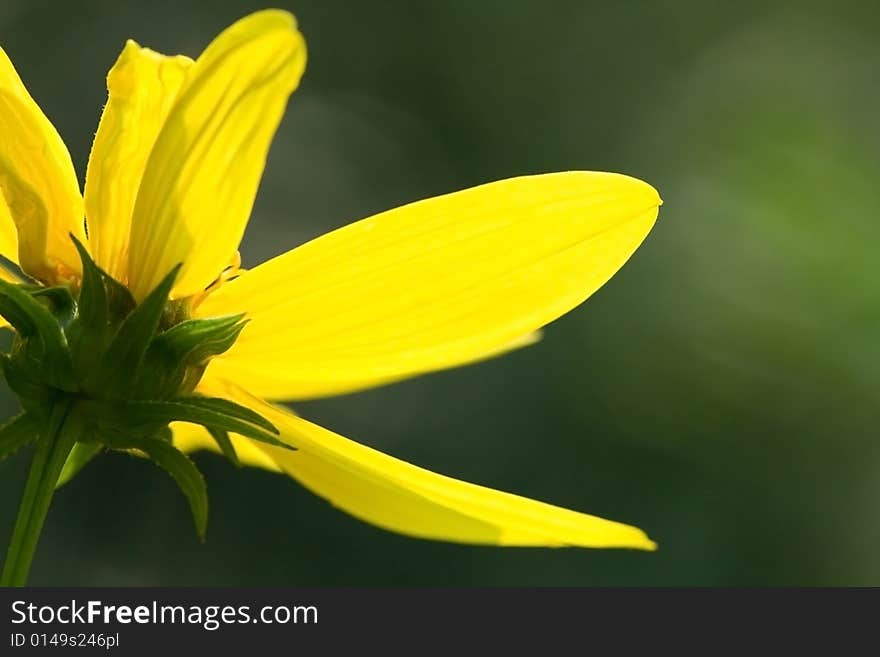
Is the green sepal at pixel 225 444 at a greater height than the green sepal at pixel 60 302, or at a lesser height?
lesser

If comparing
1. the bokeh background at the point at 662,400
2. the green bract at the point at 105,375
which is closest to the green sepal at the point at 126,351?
the green bract at the point at 105,375

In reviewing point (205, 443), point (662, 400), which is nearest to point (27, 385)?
point (205, 443)

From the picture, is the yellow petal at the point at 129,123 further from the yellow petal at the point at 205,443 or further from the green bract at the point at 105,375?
the yellow petal at the point at 205,443

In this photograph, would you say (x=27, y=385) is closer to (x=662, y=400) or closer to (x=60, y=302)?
(x=60, y=302)

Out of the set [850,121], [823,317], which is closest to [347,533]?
[823,317]

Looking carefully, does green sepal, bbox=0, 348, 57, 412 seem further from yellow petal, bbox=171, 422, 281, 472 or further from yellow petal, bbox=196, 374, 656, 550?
yellow petal, bbox=171, 422, 281, 472

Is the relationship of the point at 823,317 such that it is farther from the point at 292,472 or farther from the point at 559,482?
the point at 292,472

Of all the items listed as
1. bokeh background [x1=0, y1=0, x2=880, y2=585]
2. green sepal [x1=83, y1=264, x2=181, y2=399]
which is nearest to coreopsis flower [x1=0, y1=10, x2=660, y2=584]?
green sepal [x1=83, y1=264, x2=181, y2=399]
